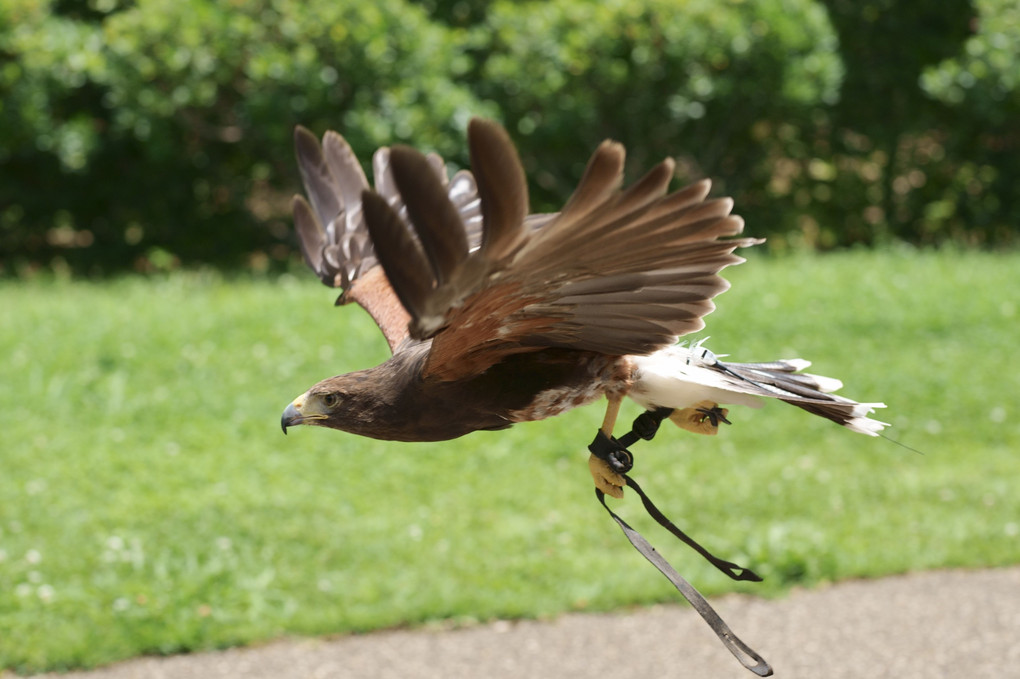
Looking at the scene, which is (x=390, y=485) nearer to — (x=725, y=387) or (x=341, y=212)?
(x=341, y=212)

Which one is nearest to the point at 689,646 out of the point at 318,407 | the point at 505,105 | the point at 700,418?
the point at 700,418

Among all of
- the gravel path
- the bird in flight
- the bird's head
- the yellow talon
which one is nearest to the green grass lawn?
the gravel path

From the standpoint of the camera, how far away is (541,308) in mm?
2236

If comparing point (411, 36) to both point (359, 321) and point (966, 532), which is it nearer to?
point (359, 321)

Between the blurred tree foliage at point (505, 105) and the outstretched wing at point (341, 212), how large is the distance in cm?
566

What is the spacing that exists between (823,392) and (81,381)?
522 cm

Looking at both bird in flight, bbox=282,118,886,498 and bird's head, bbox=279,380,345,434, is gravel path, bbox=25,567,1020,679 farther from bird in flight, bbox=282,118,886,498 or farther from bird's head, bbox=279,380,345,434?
bird's head, bbox=279,380,345,434

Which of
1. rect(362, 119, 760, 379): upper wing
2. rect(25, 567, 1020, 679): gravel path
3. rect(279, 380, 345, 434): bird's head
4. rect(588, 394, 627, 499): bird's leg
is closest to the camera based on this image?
rect(362, 119, 760, 379): upper wing

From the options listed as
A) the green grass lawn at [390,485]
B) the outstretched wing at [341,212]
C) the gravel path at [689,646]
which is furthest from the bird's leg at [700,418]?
the green grass lawn at [390,485]

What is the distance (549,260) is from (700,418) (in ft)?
2.79

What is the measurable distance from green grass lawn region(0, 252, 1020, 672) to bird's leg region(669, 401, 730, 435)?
2.42m

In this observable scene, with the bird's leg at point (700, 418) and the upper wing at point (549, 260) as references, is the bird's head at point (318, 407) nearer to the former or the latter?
the upper wing at point (549, 260)

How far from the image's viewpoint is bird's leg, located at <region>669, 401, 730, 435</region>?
8.89ft

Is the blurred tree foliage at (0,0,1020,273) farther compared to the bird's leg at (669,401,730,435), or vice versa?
the blurred tree foliage at (0,0,1020,273)
